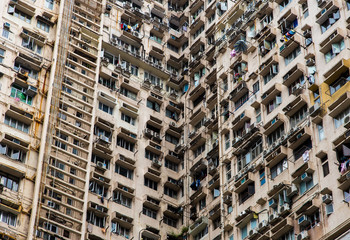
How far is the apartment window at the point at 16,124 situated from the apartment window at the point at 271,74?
48.3 ft

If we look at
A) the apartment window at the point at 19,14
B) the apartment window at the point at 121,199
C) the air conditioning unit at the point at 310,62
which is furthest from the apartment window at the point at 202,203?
the apartment window at the point at 19,14

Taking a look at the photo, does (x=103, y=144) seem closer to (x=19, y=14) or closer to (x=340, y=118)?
(x=19, y=14)

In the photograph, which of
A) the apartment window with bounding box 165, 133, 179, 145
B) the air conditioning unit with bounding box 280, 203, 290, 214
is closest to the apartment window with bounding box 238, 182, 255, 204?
the air conditioning unit with bounding box 280, 203, 290, 214

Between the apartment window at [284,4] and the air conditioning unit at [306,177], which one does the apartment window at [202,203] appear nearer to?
the air conditioning unit at [306,177]

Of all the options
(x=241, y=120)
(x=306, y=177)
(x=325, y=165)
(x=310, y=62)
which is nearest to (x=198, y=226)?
(x=241, y=120)

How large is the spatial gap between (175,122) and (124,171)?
282 inches

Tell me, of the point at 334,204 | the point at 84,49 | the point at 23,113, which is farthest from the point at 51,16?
the point at 334,204

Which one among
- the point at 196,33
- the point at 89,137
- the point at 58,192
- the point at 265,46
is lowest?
the point at 58,192

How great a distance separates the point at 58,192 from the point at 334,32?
18.0 meters

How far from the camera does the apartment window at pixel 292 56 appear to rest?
50000 mm

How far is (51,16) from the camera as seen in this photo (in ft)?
188

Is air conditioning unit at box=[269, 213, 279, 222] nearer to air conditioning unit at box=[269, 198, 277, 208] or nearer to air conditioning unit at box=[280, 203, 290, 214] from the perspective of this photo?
air conditioning unit at box=[280, 203, 290, 214]

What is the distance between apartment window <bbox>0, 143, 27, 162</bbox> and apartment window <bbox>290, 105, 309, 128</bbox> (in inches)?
614

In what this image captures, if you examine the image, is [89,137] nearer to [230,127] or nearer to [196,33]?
[230,127]
